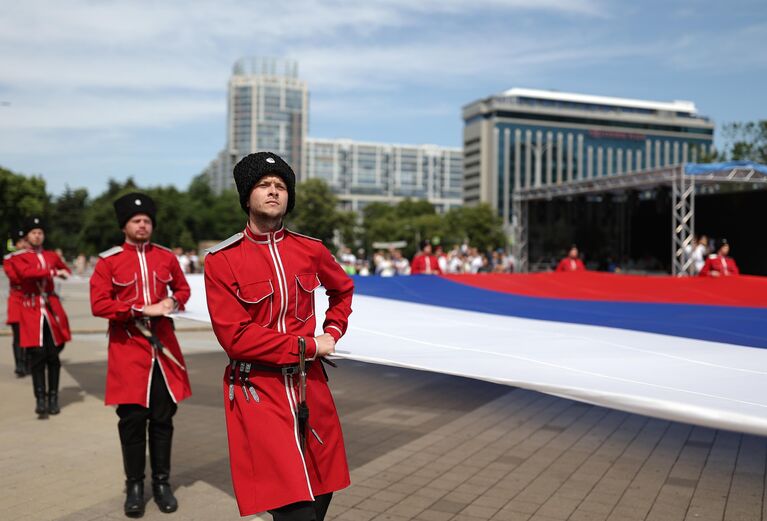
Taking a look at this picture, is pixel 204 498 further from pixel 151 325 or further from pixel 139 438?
pixel 151 325

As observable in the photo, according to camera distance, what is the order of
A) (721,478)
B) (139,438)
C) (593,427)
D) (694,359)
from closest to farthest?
(694,359) → (139,438) → (721,478) → (593,427)

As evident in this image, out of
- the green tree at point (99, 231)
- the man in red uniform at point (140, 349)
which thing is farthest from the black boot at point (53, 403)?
the green tree at point (99, 231)

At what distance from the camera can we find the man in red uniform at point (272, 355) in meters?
3.34

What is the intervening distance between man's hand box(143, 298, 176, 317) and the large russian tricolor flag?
1.20 meters

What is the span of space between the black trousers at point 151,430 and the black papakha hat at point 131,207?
41.9 inches

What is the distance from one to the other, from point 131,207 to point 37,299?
3.61 m

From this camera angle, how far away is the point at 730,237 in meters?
30.2

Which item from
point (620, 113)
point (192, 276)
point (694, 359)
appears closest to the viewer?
point (694, 359)

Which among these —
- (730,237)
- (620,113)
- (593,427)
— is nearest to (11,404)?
(593,427)

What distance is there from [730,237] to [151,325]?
28551 millimetres

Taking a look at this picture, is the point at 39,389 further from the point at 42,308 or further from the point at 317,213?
the point at 317,213

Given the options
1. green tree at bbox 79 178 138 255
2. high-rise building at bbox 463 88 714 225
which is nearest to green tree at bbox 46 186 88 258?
green tree at bbox 79 178 138 255

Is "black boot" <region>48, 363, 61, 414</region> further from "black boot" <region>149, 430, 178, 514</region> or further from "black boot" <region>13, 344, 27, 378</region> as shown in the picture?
"black boot" <region>149, 430, 178, 514</region>

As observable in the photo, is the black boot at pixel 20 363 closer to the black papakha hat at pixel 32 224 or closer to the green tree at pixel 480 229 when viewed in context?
the black papakha hat at pixel 32 224
